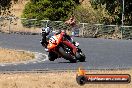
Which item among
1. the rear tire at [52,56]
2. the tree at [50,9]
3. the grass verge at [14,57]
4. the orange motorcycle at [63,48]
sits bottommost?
the tree at [50,9]

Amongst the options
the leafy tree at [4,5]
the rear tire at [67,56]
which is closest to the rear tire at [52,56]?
the rear tire at [67,56]

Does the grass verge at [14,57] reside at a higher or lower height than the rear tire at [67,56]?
lower

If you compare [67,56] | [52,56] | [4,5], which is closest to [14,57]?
[52,56]

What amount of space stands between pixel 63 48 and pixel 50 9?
27.1 metres

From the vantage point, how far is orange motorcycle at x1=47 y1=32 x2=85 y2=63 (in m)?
22.4

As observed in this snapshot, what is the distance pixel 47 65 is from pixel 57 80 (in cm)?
511

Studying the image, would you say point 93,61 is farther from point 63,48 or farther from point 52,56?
point 52,56

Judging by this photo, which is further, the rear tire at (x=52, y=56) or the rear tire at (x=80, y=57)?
the rear tire at (x=52, y=56)

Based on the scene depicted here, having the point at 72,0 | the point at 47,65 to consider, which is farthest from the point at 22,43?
the point at 72,0

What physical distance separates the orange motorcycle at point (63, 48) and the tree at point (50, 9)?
26.0 meters

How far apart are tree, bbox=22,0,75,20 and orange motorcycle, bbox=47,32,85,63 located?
2604 centimetres

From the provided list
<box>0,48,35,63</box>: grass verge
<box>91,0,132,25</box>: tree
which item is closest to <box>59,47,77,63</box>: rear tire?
<box>0,48,35,63</box>: grass verge

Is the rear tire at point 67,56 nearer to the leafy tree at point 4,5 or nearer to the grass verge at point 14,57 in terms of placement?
the grass verge at point 14,57

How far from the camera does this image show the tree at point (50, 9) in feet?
161
